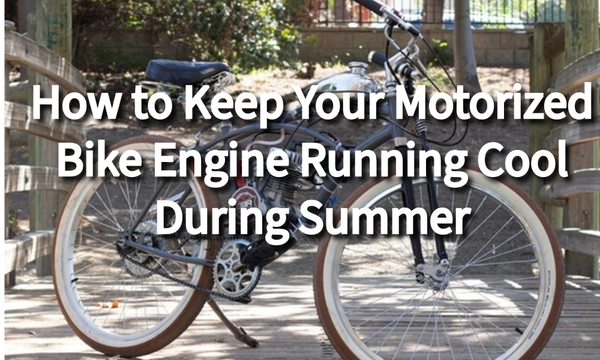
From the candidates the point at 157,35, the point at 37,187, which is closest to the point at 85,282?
the point at 37,187

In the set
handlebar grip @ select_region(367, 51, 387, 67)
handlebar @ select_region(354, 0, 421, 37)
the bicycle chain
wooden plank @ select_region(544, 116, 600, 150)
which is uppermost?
handlebar @ select_region(354, 0, 421, 37)

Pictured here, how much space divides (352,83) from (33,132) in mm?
2597

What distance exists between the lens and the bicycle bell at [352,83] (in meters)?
4.07

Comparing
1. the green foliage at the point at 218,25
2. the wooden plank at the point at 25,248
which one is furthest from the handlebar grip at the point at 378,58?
the green foliage at the point at 218,25

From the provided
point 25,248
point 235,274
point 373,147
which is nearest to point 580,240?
point 373,147

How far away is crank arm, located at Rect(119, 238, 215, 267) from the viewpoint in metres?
4.27

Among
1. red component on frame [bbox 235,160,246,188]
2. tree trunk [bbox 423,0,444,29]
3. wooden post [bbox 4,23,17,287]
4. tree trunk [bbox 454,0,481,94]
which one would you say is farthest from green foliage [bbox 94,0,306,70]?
red component on frame [bbox 235,160,246,188]

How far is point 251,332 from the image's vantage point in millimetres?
4961

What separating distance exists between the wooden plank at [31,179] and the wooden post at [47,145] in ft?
0.40

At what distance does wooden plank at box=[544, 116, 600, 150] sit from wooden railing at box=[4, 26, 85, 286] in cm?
289

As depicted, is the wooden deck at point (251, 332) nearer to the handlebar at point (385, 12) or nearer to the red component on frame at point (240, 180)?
the red component on frame at point (240, 180)

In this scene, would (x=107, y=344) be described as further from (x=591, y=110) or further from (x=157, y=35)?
(x=157, y=35)

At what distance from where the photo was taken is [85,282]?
6.19 metres

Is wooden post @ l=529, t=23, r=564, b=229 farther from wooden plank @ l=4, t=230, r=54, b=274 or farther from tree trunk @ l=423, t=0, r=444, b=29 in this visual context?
tree trunk @ l=423, t=0, r=444, b=29
